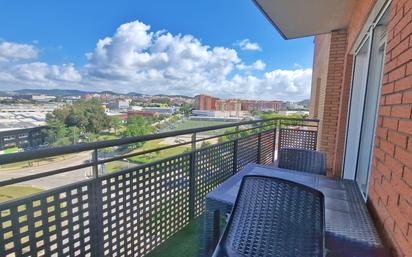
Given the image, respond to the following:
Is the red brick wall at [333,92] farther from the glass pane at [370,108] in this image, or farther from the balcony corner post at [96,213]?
the balcony corner post at [96,213]

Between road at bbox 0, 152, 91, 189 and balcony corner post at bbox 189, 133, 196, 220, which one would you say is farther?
balcony corner post at bbox 189, 133, 196, 220

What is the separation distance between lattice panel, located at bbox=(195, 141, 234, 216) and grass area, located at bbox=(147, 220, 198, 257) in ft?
0.99

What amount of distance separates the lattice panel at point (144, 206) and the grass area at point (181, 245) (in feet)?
0.17

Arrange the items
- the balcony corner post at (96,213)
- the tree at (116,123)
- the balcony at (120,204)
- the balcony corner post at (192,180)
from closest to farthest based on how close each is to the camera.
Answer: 1. the balcony at (120,204)
2. the balcony corner post at (96,213)
3. the balcony corner post at (192,180)
4. the tree at (116,123)

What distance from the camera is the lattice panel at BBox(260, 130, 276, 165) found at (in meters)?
4.42

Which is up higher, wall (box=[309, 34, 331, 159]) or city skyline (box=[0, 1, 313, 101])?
city skyline (box=[0, 1, 313, 101])

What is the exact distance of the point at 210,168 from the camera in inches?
114

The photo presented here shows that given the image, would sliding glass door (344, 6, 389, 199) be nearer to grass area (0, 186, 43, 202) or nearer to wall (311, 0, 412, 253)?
wall (311, 0, 412, 253)

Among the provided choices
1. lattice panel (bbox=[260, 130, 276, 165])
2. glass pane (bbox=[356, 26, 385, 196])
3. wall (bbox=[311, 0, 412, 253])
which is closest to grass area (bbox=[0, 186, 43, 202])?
wall (bbox=[311, 0, 412, 253])

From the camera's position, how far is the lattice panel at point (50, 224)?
121 cm

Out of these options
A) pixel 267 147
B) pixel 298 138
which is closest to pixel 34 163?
pixel 267 147

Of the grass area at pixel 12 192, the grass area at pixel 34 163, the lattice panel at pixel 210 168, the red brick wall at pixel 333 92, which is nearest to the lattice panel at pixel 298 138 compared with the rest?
the red brick wall at pixel 333 92

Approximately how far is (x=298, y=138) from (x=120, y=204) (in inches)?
166

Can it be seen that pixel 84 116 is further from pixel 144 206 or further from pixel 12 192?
pixel 12 192
